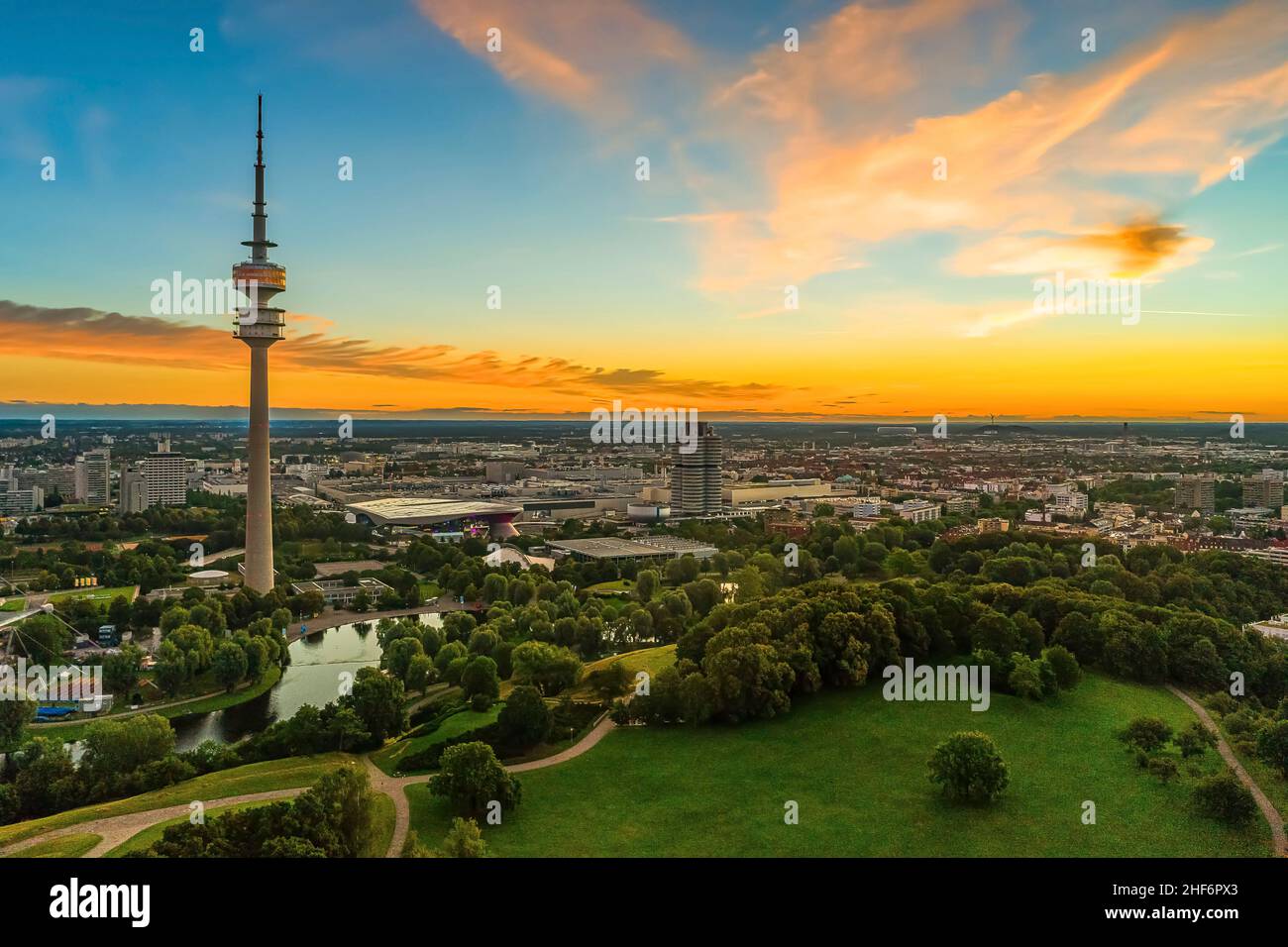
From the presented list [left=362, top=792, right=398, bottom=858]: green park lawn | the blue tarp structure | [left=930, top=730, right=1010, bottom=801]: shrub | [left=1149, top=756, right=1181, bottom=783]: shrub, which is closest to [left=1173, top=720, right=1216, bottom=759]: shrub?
[left=1149, top=756, right=1181, bottom=783]: shrub

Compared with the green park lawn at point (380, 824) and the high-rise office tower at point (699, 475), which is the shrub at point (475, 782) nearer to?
the green park lawn at point (380, 824)

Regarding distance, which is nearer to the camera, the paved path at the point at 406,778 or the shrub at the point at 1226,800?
the shrub at the point at 1226,800

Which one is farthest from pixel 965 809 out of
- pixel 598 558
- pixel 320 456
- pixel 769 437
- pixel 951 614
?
pixel 320 456

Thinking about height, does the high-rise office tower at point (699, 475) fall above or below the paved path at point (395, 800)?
above

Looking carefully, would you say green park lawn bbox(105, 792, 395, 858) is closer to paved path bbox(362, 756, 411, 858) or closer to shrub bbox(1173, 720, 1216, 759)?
paved path bbox(362, 756, 411, 858)

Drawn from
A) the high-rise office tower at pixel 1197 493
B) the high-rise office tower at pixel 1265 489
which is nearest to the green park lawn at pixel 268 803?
the high-rise office tower at pixel 1197 493
